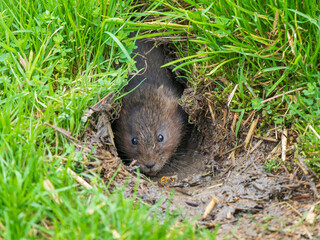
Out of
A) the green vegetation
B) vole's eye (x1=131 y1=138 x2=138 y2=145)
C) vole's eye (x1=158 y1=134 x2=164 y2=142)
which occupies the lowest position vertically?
vole's eye (x1=131 y1=138 x2=138 y2=145)

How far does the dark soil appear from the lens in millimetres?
3492

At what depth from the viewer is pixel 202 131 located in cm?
596

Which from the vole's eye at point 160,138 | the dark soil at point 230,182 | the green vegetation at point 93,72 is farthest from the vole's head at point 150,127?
the green vegetation at point 93,72

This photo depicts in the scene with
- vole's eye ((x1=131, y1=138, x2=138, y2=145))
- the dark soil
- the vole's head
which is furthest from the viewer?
vole's eye ((x1=131, y1=138, x2=138, y2=145))

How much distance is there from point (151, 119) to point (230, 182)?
1.80 meters

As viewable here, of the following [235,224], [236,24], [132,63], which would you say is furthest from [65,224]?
[236,24]

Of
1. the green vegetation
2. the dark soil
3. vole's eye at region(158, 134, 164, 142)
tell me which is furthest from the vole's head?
the green vegetation

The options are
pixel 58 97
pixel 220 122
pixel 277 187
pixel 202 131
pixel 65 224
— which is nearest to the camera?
pixel 65 224

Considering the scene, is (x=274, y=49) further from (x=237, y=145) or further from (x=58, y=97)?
(x=58, y=97)

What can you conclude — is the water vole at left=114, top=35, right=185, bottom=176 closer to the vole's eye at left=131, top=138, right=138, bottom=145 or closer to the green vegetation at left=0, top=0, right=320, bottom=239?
the vole's eye at left=131, top=138, right=138, bottom=145

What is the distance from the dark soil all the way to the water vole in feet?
1.17

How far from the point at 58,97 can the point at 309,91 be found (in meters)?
2.56

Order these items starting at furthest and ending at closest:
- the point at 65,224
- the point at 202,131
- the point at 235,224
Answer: the point at 202,131
the point at 235,224
the point at 65,224

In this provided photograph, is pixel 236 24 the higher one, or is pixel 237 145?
pixel 236 24
